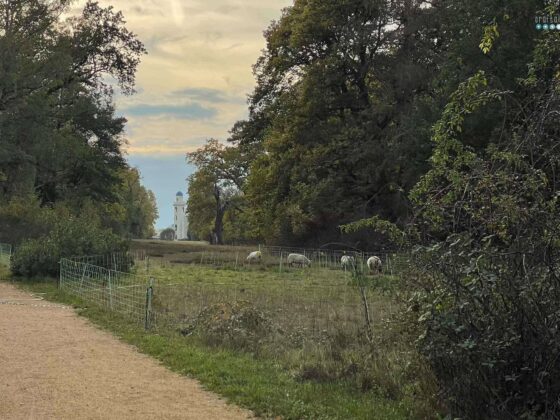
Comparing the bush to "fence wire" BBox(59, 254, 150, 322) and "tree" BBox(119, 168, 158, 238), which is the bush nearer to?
"fence wire" BBox(59, 254, 150, 322)

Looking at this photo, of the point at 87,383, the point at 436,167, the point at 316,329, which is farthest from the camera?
the point at 316,329

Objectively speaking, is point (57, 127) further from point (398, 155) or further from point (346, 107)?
point (398, 155)

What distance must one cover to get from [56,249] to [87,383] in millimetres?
14818

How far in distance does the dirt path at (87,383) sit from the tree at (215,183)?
52.4 metres

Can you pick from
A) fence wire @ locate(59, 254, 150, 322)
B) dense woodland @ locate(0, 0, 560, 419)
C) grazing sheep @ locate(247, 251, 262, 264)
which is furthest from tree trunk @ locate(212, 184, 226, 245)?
fence wire @ locate(59, 254, 150, 322)

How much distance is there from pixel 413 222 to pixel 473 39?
2165 cm

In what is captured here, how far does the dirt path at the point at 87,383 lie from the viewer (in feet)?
20.5

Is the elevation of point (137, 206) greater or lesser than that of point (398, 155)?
greater

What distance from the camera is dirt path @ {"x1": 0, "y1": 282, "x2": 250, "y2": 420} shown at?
6.24 meters

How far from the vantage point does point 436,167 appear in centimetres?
611

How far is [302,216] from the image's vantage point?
1400 inches

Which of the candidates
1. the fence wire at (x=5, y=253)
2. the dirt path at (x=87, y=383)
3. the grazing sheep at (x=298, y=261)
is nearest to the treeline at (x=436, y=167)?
the dirt path at (x=87, y=383)

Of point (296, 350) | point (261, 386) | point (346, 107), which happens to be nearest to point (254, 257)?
point (346, 107)

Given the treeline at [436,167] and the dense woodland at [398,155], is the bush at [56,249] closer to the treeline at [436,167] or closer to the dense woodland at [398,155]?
the dense woodland at [398,155]
